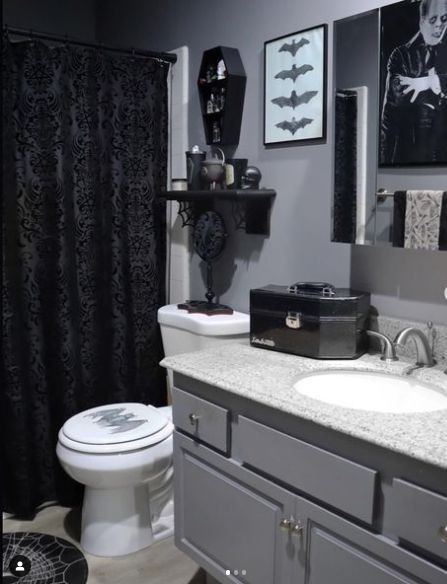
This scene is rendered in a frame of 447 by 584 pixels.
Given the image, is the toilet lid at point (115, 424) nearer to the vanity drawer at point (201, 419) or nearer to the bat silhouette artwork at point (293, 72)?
the vanity drawer at point (201, 419)

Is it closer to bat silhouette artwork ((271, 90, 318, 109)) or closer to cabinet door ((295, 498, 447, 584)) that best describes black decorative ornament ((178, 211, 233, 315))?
bat silhouette artwork ((271, 90, 318, 109))

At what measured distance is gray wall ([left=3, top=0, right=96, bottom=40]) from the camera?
2822 mm

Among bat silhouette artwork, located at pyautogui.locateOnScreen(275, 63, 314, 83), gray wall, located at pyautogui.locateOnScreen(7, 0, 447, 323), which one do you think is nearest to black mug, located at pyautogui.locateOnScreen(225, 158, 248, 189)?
gray wall, located at pyautogui.locateOnScreen(7, 0, 447, 323)

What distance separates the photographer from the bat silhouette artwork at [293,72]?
2.05 metres

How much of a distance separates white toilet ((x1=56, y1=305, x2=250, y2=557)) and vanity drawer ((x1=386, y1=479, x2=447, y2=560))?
41.2 inches

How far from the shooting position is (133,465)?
204 centimetres

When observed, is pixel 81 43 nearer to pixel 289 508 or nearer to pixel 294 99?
pixel 294 99

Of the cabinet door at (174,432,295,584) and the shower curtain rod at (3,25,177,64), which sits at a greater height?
the shower curtain rod at (3,25,177,64)

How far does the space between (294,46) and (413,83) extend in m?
0.56

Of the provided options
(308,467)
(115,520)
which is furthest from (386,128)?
(115,520)

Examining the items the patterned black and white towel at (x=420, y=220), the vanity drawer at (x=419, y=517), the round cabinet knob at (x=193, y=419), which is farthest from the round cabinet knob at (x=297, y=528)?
the patterned black and white towel at (x=420, y=220)

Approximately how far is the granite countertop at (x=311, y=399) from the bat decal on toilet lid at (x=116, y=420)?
464 millimetres

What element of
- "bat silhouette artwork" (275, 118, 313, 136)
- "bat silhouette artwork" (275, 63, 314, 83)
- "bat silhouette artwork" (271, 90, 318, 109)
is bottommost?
"bat silhouette artwork" (275, 118, 313, 136)

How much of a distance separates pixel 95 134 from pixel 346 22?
3.59 feet
